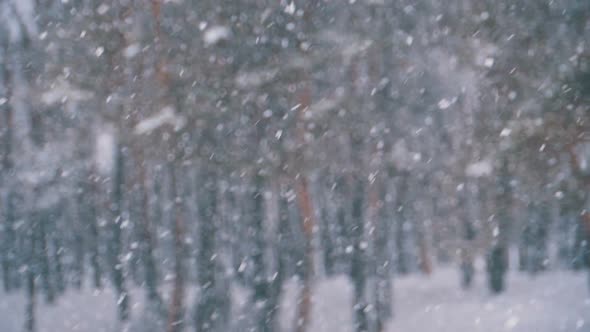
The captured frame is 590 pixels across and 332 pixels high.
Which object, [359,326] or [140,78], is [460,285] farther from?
[140,78]

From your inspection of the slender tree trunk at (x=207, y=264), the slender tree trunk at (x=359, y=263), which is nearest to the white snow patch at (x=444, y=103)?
the slender tree trunk at (x=359, y=263)

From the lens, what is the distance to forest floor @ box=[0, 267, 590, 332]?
11773 millimetres

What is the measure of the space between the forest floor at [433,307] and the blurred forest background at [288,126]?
0.62 m

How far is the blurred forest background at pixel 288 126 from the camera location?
10.4m

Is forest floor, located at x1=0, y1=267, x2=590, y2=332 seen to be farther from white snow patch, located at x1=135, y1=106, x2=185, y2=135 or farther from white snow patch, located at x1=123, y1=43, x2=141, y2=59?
white snow patch, located at x1=123, y1=43, x2=141, y2=59

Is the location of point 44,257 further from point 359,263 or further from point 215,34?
point 215,34

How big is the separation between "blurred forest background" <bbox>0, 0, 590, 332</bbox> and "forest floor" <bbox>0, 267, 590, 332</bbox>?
2.05 ft

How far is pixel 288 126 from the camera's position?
1061 centimetres

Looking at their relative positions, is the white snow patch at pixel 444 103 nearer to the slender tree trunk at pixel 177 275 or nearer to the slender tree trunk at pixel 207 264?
the slender tree trunk at pixel 207 264

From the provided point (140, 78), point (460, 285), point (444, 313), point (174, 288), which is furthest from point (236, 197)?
point (460, 285)

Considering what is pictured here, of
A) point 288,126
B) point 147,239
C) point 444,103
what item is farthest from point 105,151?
point 444,103

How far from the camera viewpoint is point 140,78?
11.2m

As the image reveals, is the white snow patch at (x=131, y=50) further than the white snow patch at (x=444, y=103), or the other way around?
the white snow patch at (x=444, y=103)

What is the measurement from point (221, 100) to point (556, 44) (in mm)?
5279
